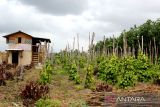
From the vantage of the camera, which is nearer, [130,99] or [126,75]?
[130,99]

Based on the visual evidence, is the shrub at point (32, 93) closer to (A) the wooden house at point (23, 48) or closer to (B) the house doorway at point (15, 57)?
→ (A) the wooden house at point (23, 48)

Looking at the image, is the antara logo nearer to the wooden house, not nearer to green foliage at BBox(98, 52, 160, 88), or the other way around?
green foliage at BBox(98, 52, 160, 88)

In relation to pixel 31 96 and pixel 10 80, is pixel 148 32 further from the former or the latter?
pixel 31 96

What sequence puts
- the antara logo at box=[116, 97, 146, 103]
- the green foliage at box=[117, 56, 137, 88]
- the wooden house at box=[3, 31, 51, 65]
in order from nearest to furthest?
the antara logo at box=[116, 97, 146, 103]
the green foliage at box=[117, 56, 137, 88]
the wooden house at box=[3, 31, 51, 65]

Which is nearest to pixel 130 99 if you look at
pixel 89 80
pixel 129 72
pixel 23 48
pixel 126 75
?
pixel 126 75

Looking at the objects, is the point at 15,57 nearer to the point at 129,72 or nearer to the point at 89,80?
the point at 89,80

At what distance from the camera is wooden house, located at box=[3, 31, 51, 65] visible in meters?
47.6

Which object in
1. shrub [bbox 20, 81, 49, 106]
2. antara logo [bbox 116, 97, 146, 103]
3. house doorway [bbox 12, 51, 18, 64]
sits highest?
house doorway [bbox 12, 51, 18, 64]

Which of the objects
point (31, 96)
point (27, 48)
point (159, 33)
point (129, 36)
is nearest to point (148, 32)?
point (159, 33)

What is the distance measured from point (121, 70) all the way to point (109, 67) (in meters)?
1.55

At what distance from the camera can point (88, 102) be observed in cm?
1491

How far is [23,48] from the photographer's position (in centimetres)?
4766

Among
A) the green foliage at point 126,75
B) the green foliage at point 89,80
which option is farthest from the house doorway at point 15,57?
the green foliage at point 89,80

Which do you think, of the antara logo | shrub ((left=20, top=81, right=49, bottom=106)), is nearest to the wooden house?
shrub ((left=20, top=81, right=49, bottom=106))
